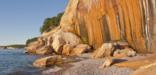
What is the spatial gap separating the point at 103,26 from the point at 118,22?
3648 millimetres

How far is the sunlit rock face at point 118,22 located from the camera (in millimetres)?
39031

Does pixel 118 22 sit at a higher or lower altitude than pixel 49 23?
lower

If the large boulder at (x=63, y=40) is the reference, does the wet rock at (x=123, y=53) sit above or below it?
below

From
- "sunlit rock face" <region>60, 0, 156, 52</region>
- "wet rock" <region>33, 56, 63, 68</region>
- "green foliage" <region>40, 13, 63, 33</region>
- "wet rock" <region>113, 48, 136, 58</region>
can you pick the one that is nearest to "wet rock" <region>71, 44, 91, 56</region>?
"sunlit rock face" <region>60, 0, 156, 52</region>

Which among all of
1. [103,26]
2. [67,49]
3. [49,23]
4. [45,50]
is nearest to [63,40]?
[67,49]

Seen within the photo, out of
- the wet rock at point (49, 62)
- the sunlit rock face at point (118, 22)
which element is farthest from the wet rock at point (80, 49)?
the wet rock at point (49, 62)

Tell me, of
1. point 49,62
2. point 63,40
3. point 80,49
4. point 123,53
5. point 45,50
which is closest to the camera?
point 49,62

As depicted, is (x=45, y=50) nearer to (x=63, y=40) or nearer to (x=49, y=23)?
(x=63, y=40)

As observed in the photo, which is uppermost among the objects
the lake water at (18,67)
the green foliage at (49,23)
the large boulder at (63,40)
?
the green foliage at (49,23)

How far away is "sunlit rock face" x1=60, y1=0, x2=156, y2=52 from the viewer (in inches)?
1537

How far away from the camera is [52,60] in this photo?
34.2m

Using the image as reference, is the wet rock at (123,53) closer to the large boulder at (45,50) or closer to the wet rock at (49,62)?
the wet rock at (49,62)

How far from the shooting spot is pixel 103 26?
46531 millimetres

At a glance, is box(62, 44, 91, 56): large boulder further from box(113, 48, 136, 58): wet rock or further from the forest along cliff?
box(113, 48, 136, 58): wet rock
